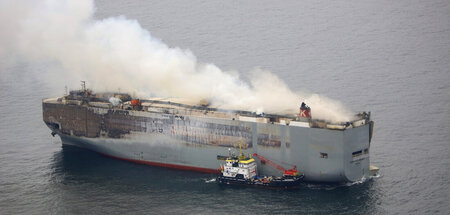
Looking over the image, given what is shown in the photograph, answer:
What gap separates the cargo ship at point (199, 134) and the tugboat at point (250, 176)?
116cm

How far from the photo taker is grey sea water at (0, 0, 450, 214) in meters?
71.2

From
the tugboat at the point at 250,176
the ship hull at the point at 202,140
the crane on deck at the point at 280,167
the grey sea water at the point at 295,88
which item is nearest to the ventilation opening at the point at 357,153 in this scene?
the ship hull at the point at 202,140

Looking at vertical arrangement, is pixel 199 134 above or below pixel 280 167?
above

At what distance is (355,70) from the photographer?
116 metres

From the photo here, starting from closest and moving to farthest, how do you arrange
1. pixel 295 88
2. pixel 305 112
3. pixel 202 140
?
pixel 305 112
pixel 202 140
pixel 295 88

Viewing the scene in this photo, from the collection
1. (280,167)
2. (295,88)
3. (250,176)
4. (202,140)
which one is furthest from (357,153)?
(295,88)

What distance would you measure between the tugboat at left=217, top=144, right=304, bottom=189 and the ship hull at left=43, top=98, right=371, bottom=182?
1.17 m

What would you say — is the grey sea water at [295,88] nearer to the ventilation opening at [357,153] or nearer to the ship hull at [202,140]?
the ship hull at [202,140]

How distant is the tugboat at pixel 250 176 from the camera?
73312 mm

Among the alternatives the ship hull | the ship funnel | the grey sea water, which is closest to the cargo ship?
the ship hull

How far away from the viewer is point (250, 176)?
247ft

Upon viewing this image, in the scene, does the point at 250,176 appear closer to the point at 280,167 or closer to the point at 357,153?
the point at 280,167

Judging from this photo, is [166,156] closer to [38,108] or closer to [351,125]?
[351,125]

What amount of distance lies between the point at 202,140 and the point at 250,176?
8.77 metres
